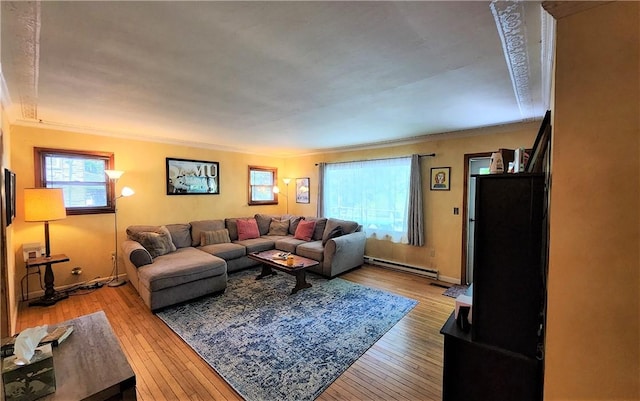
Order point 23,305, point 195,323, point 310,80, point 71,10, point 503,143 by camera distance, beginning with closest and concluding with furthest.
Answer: point 71,10 < point 310,80 < point 195,323 < point 23,305 < point 503,143

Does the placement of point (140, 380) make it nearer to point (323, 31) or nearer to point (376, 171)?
point (323, 31)

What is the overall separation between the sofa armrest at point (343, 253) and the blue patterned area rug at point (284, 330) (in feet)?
1.13

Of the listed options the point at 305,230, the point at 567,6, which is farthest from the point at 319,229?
the point at 567,6

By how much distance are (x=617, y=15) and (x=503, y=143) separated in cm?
305

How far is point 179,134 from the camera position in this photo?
166 inches

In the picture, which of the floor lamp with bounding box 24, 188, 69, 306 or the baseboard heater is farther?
the baseboard heater

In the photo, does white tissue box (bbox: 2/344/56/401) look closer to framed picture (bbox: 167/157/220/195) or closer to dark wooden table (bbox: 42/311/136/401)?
dark wooden table (bbox: 42/311/136/401)

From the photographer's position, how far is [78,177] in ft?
12.3

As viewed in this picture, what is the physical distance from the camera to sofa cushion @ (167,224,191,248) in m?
4.42

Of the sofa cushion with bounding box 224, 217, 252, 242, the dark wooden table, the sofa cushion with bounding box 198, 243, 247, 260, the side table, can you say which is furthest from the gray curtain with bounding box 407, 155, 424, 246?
the side table

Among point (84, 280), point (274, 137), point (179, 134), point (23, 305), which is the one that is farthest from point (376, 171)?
point (23, 305)

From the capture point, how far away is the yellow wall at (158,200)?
3.42m

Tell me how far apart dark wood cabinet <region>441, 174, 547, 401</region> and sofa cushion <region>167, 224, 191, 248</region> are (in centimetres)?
438

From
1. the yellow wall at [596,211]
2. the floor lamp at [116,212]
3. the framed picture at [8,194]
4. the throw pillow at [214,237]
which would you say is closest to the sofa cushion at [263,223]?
the throw pillow at [214,237]
